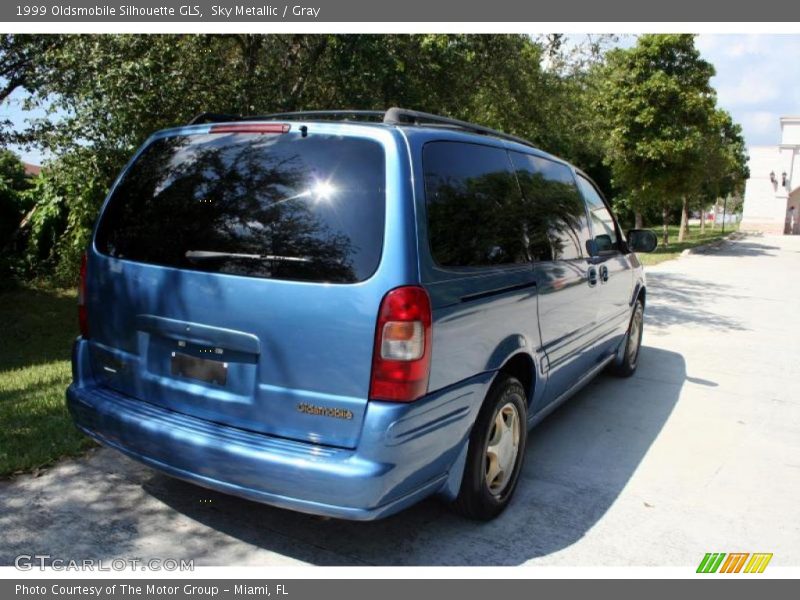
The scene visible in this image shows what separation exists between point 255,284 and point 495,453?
152 centimetres

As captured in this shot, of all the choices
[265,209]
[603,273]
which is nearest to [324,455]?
[265,209]

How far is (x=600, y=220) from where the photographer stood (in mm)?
5234

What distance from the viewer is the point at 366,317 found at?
259cm

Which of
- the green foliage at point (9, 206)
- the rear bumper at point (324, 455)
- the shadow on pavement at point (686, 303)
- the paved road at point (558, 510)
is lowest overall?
the paved road at point (558, 510)

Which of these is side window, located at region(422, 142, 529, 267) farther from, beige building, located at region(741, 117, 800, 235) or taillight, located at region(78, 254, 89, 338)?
beige building, located at region(741, 117, 800, 235)

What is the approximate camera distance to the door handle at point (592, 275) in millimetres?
4583

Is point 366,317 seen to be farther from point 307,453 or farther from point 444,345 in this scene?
point 307,453

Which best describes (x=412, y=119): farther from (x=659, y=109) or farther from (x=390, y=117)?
(x=659, y=109)

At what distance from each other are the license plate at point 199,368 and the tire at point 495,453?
120 centimetres

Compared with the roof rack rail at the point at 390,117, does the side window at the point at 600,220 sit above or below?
below

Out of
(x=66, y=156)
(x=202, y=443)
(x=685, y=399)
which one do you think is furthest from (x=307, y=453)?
(x=66, y=156)

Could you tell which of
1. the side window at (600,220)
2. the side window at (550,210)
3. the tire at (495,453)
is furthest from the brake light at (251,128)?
the side window at (600,220)

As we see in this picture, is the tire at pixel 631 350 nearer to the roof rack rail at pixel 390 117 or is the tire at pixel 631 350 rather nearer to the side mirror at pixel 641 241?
the side mirror at pixel 641 241
